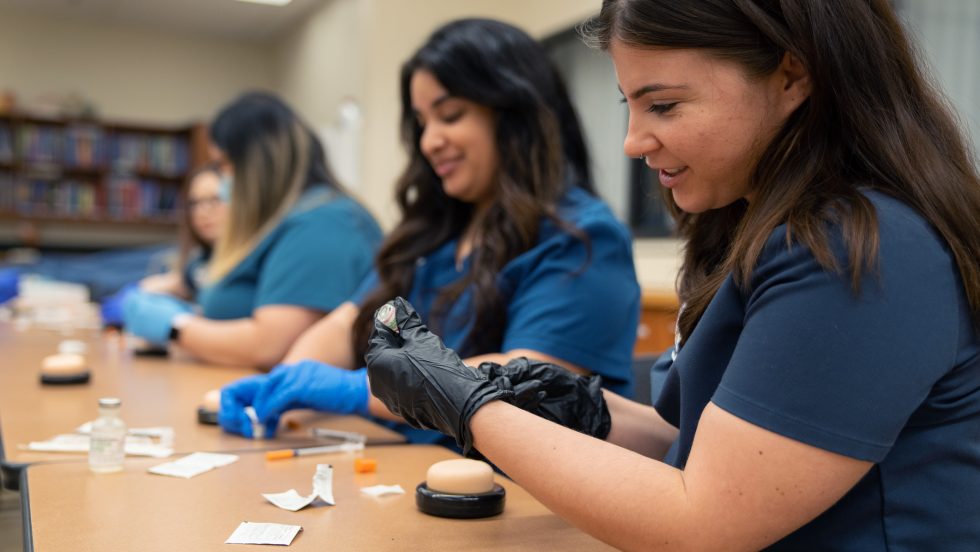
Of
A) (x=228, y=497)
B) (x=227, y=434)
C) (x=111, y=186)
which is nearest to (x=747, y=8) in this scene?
(x=228, y=497)

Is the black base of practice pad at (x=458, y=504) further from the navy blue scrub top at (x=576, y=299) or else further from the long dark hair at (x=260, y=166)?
the long dark hair at (x=260, y=166)

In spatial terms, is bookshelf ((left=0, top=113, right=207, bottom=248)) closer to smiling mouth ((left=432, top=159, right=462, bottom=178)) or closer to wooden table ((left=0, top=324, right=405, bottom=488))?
wooden table ((left=0, top=324, right=405, bottom=488))

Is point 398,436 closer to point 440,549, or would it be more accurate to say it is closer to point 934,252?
point 440,549

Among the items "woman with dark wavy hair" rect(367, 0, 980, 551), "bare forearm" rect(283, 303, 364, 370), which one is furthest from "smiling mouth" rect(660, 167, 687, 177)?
"bare forearm" rect(283, 303, 364, 370)

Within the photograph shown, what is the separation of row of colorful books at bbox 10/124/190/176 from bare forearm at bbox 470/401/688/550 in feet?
21.1

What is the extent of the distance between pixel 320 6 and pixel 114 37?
1.85 m

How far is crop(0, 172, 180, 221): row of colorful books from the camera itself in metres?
6.20

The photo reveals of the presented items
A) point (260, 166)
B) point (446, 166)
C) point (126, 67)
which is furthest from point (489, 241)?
point (126, 67)

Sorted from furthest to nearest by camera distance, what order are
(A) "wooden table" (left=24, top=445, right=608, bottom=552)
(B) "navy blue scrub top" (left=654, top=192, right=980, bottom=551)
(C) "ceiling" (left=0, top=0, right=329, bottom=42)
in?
(C) "ceiling" (left=0, top=0, right=329, bottom=42) → (A) "wooden table" (left=24, top=445, right=608, bottom=552) → (B) "navy blue scrub top" (left=654, top=192, right=980, bottom=551)

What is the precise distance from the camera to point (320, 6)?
5719 mm

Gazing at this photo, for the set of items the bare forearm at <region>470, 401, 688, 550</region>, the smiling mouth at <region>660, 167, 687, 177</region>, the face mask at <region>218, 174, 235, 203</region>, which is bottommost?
the bare forearm at <region>470, 401, 688, 550</region>

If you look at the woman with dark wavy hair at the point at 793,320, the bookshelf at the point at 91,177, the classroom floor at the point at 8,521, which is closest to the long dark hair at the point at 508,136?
the woman with dark wavy hair at the point at 793,320

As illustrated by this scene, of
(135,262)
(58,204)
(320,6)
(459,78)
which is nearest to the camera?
(459,78)

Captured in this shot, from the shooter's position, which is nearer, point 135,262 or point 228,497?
point 228,497
